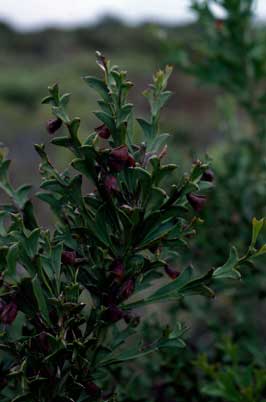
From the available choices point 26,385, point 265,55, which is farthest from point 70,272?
point 265,55

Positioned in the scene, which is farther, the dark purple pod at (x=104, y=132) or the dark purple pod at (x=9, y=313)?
the dark purple pod at (x=104, y=132)

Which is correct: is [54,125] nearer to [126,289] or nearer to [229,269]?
[126,289]

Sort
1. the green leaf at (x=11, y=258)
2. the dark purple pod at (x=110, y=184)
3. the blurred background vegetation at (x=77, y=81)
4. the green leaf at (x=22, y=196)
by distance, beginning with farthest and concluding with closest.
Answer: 1. the blurred background vegetation at (x=77, y=81)
2. the green leaf at (x=22, y=196)
3. the dark purple pod at (x=110, y=184)
4. the green leaf at (x=11, y=258)

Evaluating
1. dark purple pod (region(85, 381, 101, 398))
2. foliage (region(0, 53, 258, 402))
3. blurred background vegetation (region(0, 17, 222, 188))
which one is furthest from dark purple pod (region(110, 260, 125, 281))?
blurred background vegetation (region(0, 17, 222, 188))

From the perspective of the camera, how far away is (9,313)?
143 centimetres

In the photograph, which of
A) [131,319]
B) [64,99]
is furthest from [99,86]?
[131,319]

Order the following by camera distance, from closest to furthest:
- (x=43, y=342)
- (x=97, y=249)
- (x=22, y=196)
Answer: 1. (x=43, y=342)
2. (x=97, y=249)
3. (x=22, y=196)

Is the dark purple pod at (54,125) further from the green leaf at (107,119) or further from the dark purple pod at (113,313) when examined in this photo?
the dark purple pod at (113,313)

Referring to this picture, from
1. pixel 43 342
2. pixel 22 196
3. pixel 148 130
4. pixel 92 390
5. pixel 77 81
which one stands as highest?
pixel 148 130

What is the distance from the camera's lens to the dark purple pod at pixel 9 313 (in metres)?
1.42

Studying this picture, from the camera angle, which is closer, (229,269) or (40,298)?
(40,298)

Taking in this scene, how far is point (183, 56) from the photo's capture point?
375cm

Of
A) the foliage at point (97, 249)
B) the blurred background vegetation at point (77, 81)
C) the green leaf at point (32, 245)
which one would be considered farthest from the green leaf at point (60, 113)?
the blurred background vegetation at point (77, 81)

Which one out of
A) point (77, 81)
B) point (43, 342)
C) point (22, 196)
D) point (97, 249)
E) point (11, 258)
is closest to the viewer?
point (11, 258)
